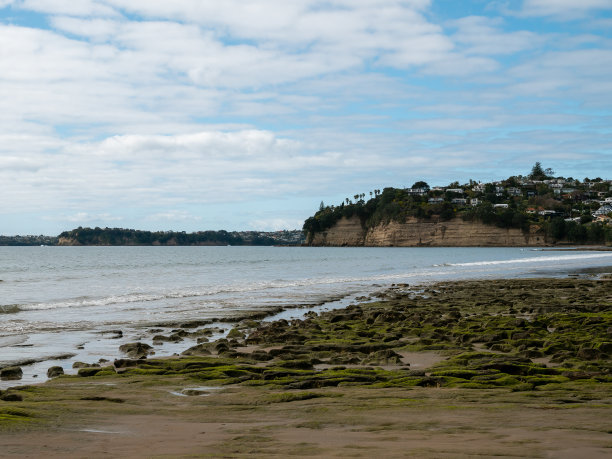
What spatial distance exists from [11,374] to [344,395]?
6255mm

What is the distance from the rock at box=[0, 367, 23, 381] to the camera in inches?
431

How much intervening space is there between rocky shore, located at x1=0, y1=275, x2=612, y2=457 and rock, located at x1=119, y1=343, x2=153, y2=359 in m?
0.04

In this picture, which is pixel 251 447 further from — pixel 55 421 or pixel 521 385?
pixel 521 385

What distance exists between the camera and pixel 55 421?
7062 mm

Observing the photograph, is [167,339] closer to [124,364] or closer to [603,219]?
[124,364]

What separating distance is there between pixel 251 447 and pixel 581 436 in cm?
307

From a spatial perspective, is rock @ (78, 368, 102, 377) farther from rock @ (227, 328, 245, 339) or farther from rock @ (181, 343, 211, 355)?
rock @ (227, 328, 245, 339)

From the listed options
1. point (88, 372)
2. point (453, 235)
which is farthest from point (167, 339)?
point (453, 235)

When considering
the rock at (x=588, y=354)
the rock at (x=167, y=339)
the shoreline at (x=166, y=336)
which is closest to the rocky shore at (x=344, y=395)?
the rock at (x=588, y=354)

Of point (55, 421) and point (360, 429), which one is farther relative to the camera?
point (55, 421)

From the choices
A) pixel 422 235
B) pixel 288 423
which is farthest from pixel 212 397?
pixel 422 235

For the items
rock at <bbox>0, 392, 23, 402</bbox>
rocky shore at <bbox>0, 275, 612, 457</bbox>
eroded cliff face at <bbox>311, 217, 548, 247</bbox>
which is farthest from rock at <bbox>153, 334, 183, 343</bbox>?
eroded cliff face at <bbox>311, 217, 548, 247</bbox>

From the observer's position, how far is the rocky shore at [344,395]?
19.6 ft

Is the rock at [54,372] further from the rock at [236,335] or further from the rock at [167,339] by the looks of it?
the rock at [236,335]
